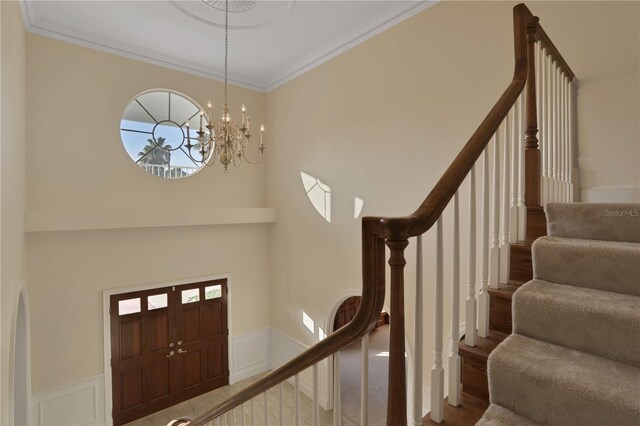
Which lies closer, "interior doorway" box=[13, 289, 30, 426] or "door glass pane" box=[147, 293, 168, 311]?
"interior doorway" box=[13, 289, 30, 426]

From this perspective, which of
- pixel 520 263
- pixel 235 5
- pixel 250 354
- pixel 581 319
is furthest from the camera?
pixel 250 354

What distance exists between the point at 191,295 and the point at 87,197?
7.05 ft

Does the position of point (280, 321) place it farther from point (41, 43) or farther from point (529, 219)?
point (41, 43)

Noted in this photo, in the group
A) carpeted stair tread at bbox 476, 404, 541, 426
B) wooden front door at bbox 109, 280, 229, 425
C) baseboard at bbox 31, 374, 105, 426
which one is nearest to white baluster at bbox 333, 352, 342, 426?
carpeted stair tread at bbox 476, 404, 541, 426

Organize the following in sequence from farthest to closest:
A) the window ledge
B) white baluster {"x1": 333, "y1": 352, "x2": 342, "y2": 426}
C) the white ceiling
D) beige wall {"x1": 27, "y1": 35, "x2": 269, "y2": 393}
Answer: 1. beige wall {"x1": 27, "y1": 35, "x2": 269, "y2": 393}
2. the window ledge
3. the white ceiling
4. white baluster {"x1": 333, "y1": 352, "x2": 342, "y2": 426}

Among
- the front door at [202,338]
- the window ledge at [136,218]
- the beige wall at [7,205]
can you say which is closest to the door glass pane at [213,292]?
the front door at [202,338]

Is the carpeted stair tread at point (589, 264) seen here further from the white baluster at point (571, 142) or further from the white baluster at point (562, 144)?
the white baluster at point (571, 142)

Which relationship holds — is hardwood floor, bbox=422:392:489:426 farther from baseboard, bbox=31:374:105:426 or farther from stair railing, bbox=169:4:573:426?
baseboard, bbox=31:374:105:426

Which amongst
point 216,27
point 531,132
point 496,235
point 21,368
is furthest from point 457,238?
point 21,368

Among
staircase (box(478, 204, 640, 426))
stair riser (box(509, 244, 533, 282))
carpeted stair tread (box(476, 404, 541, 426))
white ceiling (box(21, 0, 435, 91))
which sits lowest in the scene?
carpeted stair tread (box(476, 404, 541, 426))

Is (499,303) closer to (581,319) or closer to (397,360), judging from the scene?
(581,319)

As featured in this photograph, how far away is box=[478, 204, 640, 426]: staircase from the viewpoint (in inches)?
41.2

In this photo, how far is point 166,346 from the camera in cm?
514

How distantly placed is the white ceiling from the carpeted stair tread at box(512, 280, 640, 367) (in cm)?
331
